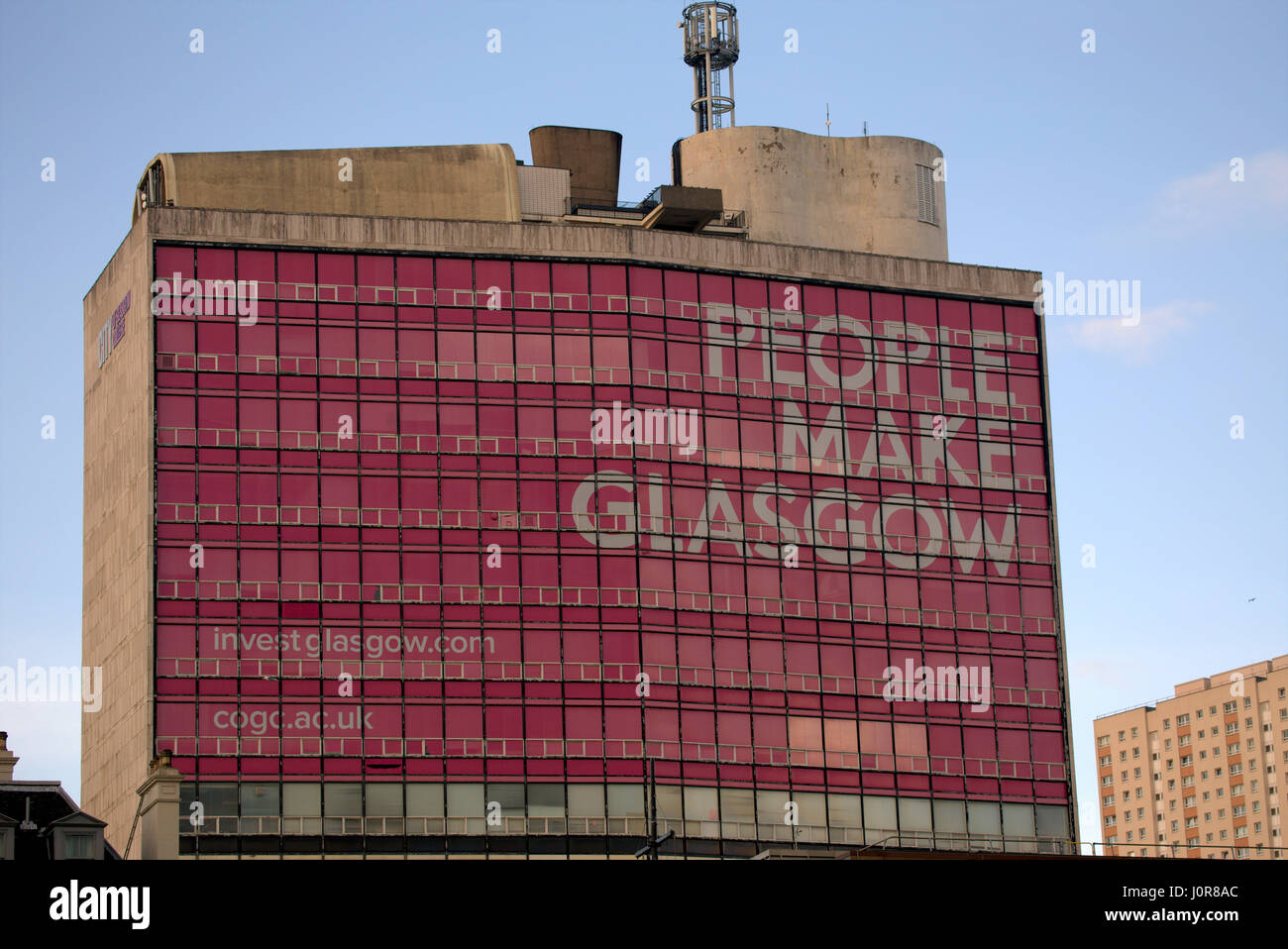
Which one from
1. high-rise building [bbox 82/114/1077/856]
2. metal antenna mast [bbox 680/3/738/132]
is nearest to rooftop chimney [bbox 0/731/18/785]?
high-rise building [bbox 82/114/1077/856]

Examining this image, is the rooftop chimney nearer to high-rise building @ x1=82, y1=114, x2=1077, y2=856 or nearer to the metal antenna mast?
high-rise building @ x1=82, y1=114, x2=1077, y2=856

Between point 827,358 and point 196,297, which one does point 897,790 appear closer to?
point 827,358

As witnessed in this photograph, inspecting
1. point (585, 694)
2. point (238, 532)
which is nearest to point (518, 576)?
point (585, 694)

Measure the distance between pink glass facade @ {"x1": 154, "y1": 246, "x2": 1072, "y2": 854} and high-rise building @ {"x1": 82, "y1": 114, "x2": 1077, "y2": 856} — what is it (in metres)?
0.16

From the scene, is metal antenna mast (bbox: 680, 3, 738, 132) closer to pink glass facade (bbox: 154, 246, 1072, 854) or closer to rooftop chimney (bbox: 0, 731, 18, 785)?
pink glass facade (bbox: 154, 246, 1072, 854)

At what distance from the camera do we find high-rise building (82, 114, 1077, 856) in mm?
101250

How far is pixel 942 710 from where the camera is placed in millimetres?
109875

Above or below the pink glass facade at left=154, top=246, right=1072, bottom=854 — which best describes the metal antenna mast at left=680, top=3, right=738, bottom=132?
above

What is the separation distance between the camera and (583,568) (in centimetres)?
10538

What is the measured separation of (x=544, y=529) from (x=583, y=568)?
2.51 metres

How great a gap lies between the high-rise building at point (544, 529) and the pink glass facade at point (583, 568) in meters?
0.16

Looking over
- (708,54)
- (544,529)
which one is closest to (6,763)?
(544,529)

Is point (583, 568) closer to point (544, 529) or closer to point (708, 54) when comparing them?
point (544, 529)

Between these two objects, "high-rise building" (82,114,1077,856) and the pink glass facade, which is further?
"high-rise building" (82,114,1077,856)
